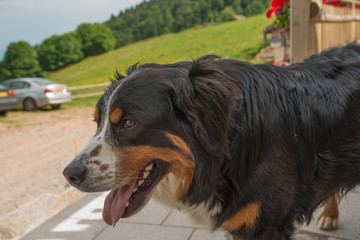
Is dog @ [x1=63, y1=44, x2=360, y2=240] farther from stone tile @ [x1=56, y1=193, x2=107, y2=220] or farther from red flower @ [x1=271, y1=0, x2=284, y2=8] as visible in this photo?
red flower @ [x1=271, y1=0, x2=284, y2=8]

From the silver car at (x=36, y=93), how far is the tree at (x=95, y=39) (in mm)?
45402

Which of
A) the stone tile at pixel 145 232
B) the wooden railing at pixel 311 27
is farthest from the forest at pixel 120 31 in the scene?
the stone tile at pixel 145 232

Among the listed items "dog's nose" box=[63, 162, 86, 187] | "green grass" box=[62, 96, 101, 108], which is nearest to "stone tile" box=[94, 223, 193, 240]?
"dog's nose" box=[63, 162, 86, 187]

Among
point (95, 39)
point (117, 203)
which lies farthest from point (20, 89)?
point (95, 39)

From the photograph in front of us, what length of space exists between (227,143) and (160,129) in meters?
0.38

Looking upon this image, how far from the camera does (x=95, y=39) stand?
62.0m

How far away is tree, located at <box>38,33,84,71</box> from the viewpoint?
5309 centimetres

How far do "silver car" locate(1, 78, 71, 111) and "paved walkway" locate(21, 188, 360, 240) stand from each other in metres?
13.6

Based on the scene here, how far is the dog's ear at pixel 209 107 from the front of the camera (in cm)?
178

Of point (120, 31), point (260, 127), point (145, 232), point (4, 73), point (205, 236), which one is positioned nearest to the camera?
point (260, 127)

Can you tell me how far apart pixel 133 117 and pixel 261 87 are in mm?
790

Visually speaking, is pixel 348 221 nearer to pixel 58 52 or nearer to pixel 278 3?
pixel 278 3

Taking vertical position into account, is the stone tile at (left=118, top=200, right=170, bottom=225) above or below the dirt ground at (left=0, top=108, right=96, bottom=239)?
above

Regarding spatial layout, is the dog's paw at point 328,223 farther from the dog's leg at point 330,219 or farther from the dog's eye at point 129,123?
the dog's eye at point 129,123
